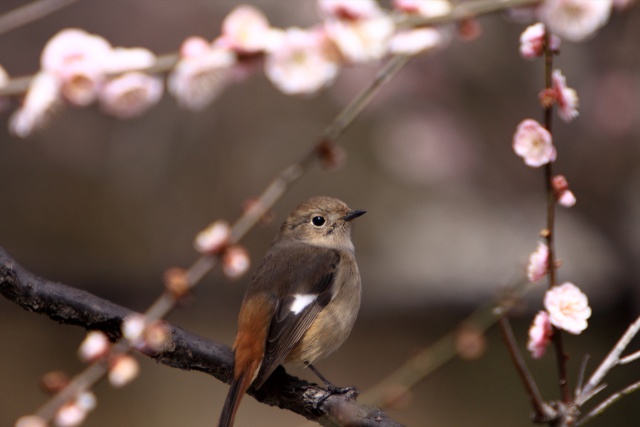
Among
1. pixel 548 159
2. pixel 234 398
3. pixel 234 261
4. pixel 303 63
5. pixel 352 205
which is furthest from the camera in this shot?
pixel 352 205

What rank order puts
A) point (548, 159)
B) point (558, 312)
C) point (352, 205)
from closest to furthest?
point (548, 159) < point (558, 312) < point (352, 205)

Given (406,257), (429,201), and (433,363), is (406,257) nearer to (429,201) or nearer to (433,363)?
(429,201)

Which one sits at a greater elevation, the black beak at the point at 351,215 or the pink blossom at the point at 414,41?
the black beak at the point at 351,215

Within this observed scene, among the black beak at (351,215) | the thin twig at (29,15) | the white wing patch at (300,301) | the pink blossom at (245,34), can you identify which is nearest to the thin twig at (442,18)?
the pink blossom at (245,34)

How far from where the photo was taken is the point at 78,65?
4.28 feet

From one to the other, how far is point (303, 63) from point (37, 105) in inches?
16.2

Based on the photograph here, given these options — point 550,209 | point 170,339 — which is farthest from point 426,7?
point 170,339

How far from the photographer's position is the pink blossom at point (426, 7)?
115 centimetres

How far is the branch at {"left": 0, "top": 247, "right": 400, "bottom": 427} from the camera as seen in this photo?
1.74 m

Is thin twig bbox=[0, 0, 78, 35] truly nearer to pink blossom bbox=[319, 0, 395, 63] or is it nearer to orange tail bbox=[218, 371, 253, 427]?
pink blossom bbox=[319, 0, 395, 63]

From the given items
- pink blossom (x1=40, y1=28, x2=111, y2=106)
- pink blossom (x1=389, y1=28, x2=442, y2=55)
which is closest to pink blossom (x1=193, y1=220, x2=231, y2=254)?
pink blossom (x1=40, y1=28, x2=111, y2=106)

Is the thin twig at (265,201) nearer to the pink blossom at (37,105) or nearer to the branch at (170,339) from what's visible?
the branch at (170,339)

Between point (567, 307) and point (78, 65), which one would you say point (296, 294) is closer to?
point (567, 307)

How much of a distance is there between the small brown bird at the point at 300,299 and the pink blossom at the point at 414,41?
47.6 inches
